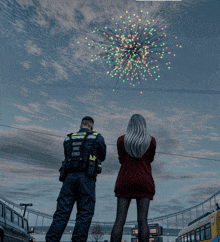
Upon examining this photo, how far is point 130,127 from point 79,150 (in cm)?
85

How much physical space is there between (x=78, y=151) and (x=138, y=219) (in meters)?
1.29

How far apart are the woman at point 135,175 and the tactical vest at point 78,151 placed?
0.53 meters

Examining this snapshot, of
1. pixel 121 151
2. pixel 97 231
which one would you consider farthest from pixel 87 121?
pixel 97 231

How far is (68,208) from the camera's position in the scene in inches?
142

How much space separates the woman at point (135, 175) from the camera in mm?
3209

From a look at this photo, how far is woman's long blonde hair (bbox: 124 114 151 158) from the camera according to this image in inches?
135

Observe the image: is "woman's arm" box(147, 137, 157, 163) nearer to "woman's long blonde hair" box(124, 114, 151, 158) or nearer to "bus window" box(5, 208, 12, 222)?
"woman's long blonde hair" box(124, 114, 151, 158)

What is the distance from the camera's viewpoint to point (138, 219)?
3.23 metres

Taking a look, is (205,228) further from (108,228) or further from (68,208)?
(108,228)

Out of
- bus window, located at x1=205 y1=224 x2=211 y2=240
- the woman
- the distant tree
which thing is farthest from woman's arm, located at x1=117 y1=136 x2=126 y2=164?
the distant tree

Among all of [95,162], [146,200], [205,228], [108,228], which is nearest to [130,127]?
[95,162]

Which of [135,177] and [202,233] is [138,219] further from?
[202,233]

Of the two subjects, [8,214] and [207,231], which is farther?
[207,231]

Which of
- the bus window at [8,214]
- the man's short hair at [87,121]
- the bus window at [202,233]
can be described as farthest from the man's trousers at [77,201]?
the bus window at [202,233]
